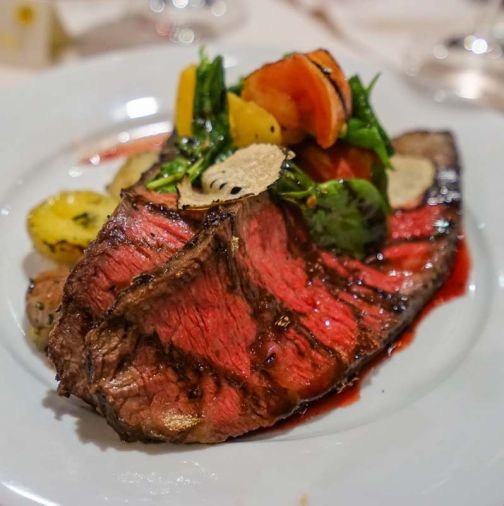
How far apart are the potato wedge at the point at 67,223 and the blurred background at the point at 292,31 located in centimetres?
207

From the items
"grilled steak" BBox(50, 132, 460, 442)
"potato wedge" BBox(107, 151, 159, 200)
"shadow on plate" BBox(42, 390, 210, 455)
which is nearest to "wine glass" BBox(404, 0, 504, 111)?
"potato wedge" BBox(107, 151, 159, 200)

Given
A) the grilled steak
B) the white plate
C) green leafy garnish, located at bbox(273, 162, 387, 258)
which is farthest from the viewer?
green leafy garnish, located at bbox(273, 162, 387, 258)

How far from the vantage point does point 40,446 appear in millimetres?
2197

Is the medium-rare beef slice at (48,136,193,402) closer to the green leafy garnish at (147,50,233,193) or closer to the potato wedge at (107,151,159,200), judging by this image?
the green leafy garnish at (147,50,233,193)

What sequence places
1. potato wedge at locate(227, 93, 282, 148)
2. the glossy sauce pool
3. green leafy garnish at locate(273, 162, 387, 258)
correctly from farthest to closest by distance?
potato wedge at locate(227, 93, 282, 148), green leafy garnish at locate(273, 162, 387, 258), the glossy sauce pool

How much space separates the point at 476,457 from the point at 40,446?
150 centimetres

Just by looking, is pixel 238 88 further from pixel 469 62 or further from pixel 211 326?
pixel 469 62

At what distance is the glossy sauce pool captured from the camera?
8.21 feet

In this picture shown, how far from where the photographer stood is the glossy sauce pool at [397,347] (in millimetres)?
2504

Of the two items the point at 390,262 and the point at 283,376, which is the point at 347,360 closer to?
the point at 283,376

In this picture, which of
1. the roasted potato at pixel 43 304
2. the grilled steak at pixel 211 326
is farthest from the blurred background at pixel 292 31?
the grilled steak at pixel 211 326

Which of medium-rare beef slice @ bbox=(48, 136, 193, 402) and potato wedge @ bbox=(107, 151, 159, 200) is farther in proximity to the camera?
potato wedge @ bbox=(107, 151, 159, 200)

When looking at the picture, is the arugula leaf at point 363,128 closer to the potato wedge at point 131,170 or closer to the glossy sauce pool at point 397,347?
the glossy sauce pool at point 397,347

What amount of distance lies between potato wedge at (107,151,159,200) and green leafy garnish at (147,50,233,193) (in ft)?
1.01
